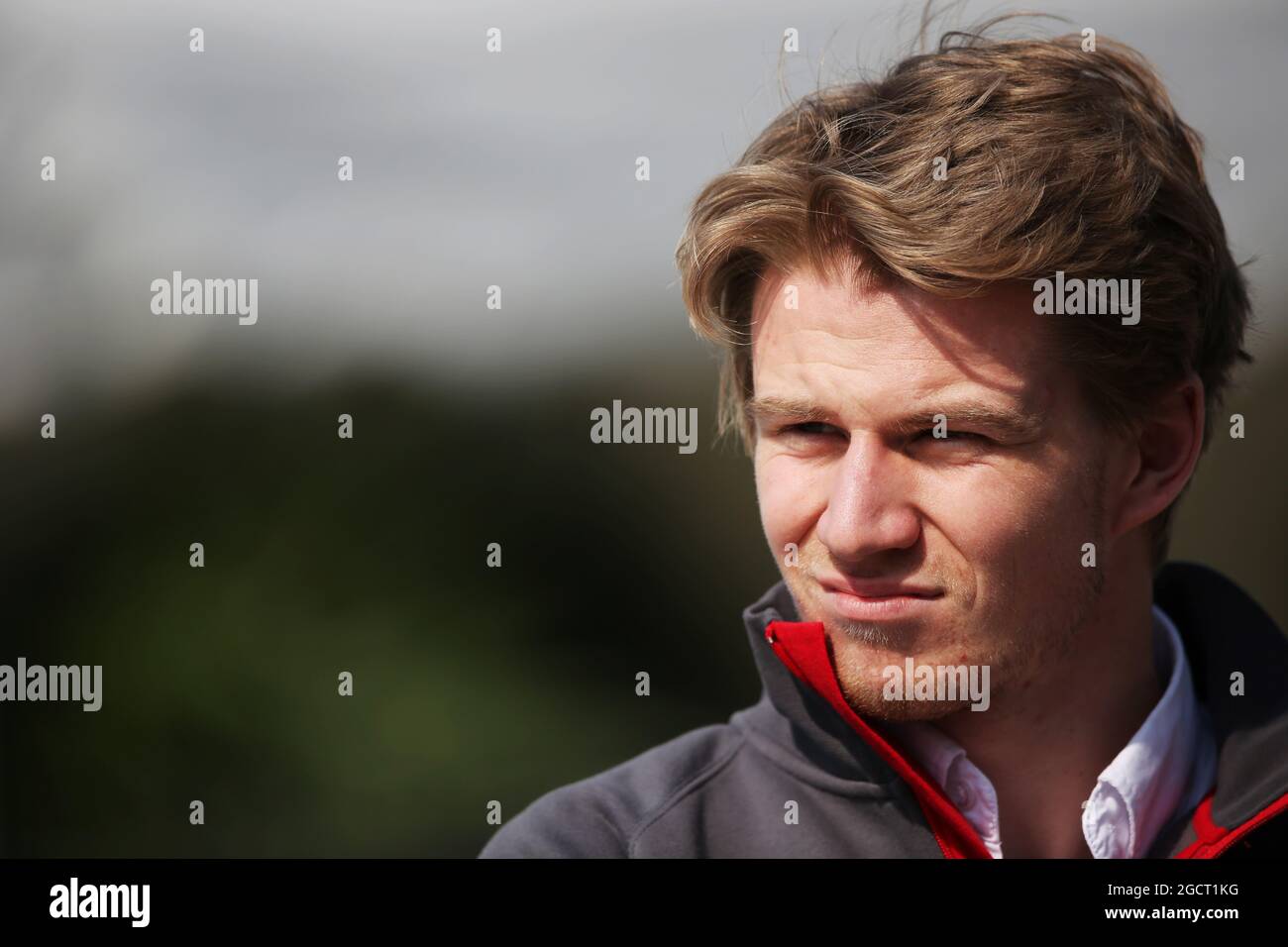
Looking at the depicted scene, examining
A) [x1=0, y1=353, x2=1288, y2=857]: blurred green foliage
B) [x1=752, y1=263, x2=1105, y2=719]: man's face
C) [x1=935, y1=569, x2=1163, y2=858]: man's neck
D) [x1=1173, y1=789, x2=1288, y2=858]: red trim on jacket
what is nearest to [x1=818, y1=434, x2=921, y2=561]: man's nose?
[x1=752, y1=263, x2=1105, y2=719]: man's face

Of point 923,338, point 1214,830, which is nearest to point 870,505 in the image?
point 923,338

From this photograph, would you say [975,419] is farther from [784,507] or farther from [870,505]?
[784,507]

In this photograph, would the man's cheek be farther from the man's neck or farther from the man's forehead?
the man's neck

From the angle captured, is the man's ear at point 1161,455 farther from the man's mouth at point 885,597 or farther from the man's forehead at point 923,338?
the man's mouth at point 885,597

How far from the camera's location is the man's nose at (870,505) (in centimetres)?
241

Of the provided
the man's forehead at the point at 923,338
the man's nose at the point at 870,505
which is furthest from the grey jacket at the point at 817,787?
the man's forehead at the point at 923,338

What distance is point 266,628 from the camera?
4.77 meters

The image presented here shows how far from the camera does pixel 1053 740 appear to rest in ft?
8.61

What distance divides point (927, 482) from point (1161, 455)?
28.7 inches

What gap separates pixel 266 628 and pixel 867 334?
3317 millimetres

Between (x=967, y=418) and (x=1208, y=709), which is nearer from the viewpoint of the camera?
(x=967, y=418)

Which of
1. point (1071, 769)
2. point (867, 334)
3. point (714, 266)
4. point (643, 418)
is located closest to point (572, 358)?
point (643, 418)

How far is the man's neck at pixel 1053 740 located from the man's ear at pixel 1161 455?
23 cm
